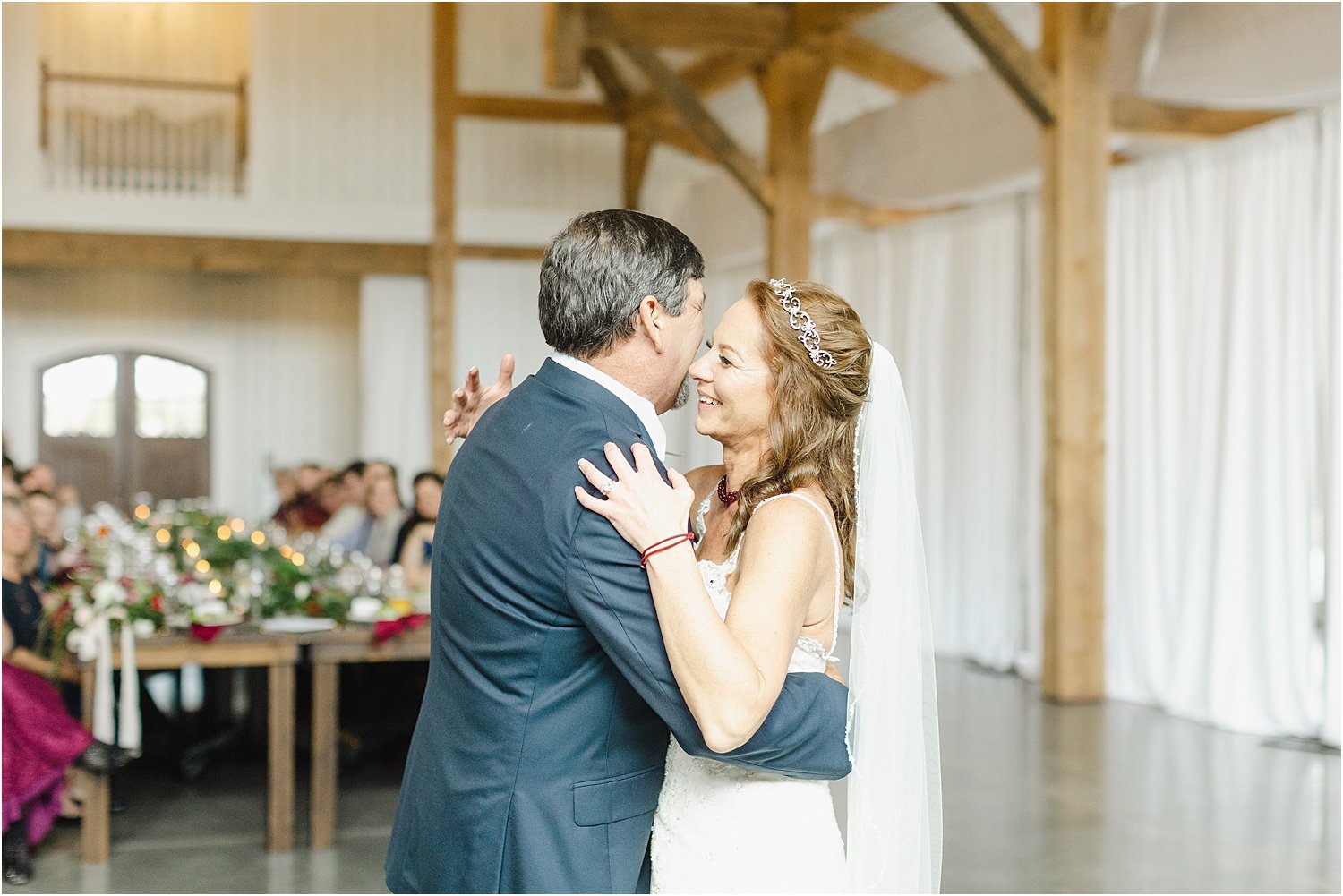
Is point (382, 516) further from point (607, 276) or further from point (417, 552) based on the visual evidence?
point (607, 276)

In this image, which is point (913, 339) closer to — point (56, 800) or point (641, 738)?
point (56, 800)

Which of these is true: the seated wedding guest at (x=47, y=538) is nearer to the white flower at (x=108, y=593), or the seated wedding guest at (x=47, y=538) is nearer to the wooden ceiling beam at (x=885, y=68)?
the white flower at (x=108, y=593)

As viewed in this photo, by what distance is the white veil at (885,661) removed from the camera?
2.44 metres

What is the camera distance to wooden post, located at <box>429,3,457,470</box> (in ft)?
42.8

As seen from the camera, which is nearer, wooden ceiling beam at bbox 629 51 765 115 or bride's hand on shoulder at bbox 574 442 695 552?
bride's hand on shoulder at bbox 574 442 695 552

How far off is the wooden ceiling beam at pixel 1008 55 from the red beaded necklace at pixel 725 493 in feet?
18.3

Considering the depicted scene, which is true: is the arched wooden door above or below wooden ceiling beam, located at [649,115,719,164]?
below

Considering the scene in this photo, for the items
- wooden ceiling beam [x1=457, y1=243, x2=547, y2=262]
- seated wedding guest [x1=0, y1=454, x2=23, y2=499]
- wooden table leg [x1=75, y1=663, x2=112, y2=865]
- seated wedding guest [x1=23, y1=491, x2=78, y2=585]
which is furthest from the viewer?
wooden ceiling beam [x1=457, y1=243, x2=547, y2=262]

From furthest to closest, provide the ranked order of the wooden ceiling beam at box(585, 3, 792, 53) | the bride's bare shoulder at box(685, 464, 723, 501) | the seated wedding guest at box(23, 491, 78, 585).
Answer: the wooden ceiling beam at box(585, 3, 792, 53), the seated wedding guest at box(23, 491, 78, 585), the bride's bare shoulder at box(685, 464, 723, 501)

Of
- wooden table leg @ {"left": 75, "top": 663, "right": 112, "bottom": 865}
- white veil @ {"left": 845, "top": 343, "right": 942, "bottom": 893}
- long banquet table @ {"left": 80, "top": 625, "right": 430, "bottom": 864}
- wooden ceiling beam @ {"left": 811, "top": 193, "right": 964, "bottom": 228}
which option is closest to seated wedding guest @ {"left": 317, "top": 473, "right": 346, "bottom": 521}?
→ wooden ceiling beam @ {"left": 811, "top": 193, "right": 964, "bottom": 228}

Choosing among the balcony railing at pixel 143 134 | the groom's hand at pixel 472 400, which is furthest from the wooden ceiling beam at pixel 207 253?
the groom's hand at pixel 472 400

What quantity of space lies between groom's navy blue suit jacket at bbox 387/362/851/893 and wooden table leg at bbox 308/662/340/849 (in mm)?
3102

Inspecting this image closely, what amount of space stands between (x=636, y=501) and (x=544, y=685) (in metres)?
0.30

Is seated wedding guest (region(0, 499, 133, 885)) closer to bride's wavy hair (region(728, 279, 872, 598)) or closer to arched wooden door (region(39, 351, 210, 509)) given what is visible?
bride's wavy hair (region(728, 279, 872, 598))
